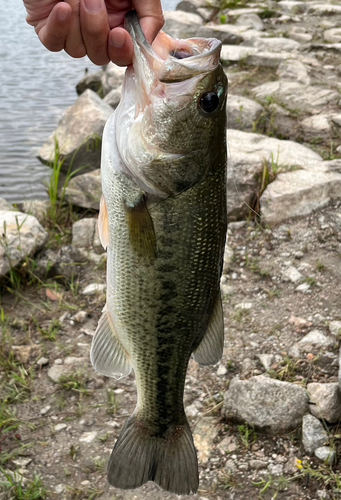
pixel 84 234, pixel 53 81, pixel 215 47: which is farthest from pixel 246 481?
pixel 53 81

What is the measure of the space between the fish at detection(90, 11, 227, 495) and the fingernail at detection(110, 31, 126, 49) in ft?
0.21

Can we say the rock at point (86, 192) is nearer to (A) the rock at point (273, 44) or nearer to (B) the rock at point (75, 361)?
(B) the rock at point (75, 361)

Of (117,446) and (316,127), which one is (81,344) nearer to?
(117,446)

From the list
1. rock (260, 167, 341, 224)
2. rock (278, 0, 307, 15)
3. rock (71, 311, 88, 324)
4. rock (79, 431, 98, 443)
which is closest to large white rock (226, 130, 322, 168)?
rock (260, 167, 341, 224)

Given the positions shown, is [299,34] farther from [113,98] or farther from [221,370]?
[221,370]

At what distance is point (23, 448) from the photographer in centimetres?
376

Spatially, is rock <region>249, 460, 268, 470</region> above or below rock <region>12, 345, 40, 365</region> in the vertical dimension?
above

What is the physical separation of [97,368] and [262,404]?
1.36 meters

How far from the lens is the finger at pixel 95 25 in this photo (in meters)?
2.39

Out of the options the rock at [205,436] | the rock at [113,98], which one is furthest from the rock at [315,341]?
the rock at [113,98]

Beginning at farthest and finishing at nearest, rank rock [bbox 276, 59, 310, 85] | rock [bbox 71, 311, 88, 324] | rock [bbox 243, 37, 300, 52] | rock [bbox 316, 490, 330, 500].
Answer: rock [bbox 243, 37, 300, 52], rock [bbox 276, 59, 310, 85], rock [bbox 71, 311, 88, 324], rock [bbox 316, 490, 330, 500]

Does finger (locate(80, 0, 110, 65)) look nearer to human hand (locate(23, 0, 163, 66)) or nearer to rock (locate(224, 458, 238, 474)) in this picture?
human hand (locate(23, 0, 163, 66))

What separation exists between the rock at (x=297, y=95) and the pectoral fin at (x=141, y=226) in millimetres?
5461

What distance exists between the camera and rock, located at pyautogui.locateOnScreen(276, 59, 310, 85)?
859 cm
